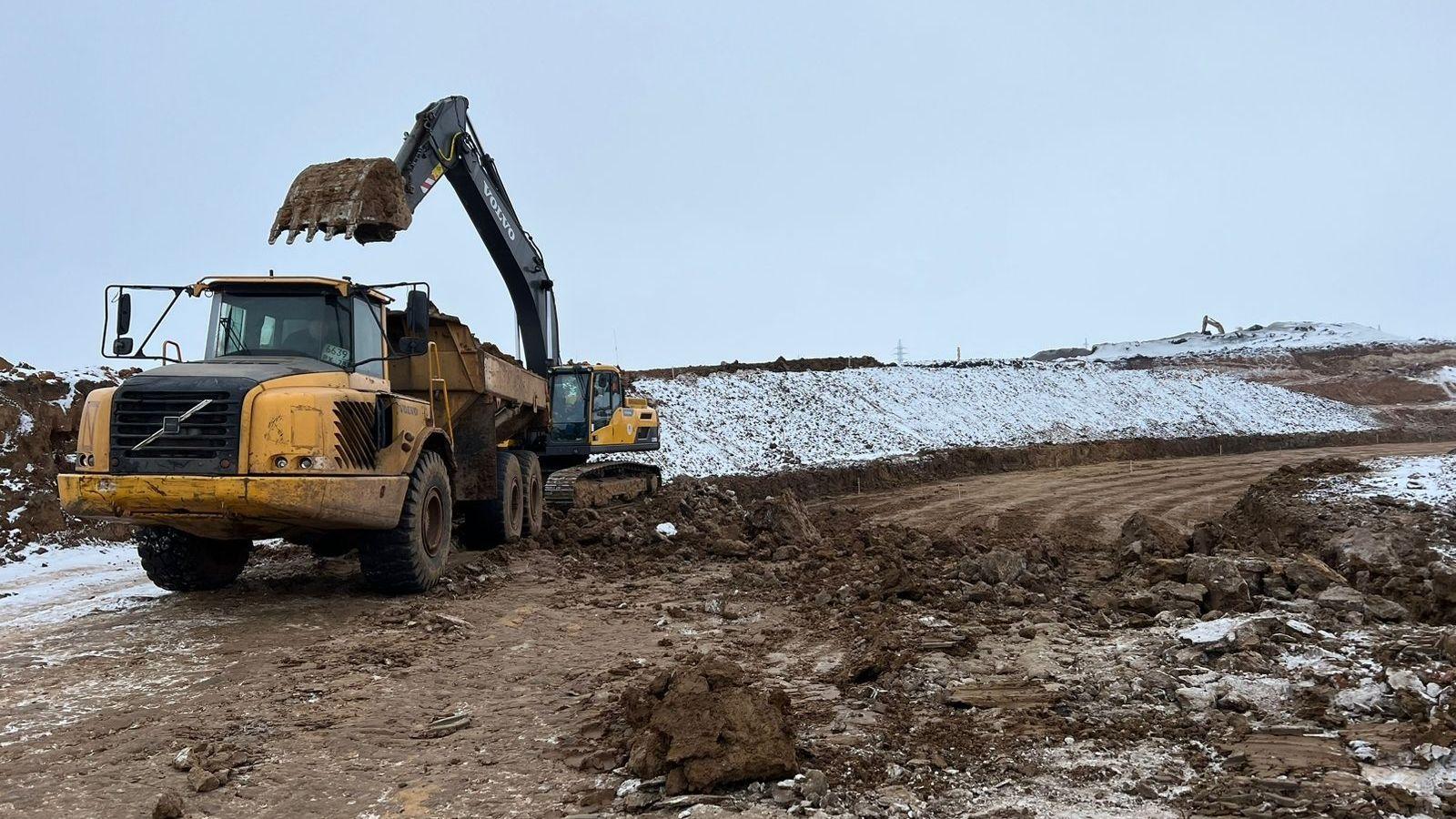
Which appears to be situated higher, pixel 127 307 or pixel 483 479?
pixel 127 307

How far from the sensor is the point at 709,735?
4.30 m

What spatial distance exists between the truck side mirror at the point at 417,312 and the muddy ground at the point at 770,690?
2.35 meters

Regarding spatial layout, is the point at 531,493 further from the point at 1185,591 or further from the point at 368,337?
the point at 1185,591

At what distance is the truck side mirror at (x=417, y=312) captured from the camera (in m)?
7.76

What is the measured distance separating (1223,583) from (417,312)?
6556 mm

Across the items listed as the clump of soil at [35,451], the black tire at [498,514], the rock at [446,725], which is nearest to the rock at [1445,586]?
the rock at [446,725]

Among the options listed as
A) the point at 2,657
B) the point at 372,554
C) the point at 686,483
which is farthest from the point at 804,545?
the point at 686,483

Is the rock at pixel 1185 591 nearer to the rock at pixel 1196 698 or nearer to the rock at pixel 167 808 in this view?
the rock at pixel 1196 698

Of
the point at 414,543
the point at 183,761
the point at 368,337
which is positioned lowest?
the point at 183,761

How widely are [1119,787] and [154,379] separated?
6.94m

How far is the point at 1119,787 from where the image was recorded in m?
4.04

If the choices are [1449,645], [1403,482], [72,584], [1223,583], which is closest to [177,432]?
[72,584]

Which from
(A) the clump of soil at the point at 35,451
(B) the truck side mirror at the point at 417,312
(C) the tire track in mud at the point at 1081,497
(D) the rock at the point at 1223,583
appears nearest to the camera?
(D) the rock at the point at 1223,583

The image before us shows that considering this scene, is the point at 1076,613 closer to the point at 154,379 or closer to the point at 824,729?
the point at 824,729
